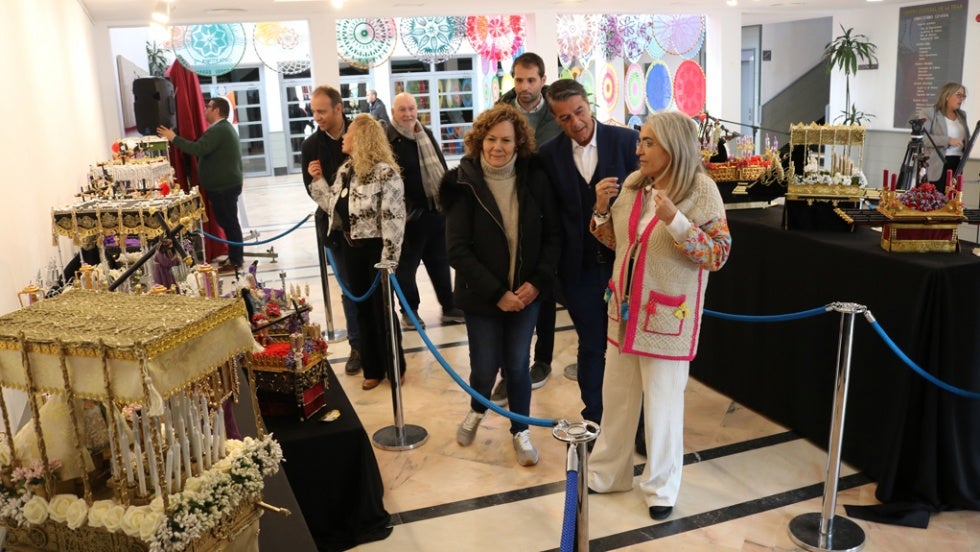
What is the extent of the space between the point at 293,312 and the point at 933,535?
105 inches

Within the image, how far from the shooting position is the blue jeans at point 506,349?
3623 mm

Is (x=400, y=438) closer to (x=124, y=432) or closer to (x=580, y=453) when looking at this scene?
(x=580, y=453)

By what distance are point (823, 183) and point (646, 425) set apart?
5.33 ft

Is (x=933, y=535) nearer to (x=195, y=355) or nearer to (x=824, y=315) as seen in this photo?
(x=824, y=315)

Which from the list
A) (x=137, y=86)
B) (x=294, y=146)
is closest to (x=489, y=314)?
(x=137, y=86)

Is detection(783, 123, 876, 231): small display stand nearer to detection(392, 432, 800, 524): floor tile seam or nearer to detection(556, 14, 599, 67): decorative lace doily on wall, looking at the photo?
detection(392, 432, 800, 524): floor tile seam

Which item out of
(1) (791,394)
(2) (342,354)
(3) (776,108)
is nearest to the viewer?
(1) (791,394)

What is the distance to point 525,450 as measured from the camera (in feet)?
12.4

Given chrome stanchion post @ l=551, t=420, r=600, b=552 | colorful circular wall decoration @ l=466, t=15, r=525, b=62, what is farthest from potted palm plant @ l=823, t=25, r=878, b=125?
chrome stanchion post @ l=551, t=420, r=600, b=552

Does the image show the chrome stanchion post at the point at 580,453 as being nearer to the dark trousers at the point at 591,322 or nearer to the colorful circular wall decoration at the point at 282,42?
the dark trousers at the point at 591,322

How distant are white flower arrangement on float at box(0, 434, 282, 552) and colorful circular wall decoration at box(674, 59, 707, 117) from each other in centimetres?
1111

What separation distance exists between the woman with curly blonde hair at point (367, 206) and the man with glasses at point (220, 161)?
419 cm

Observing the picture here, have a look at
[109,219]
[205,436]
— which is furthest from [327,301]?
[205,436]

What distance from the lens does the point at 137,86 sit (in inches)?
329
